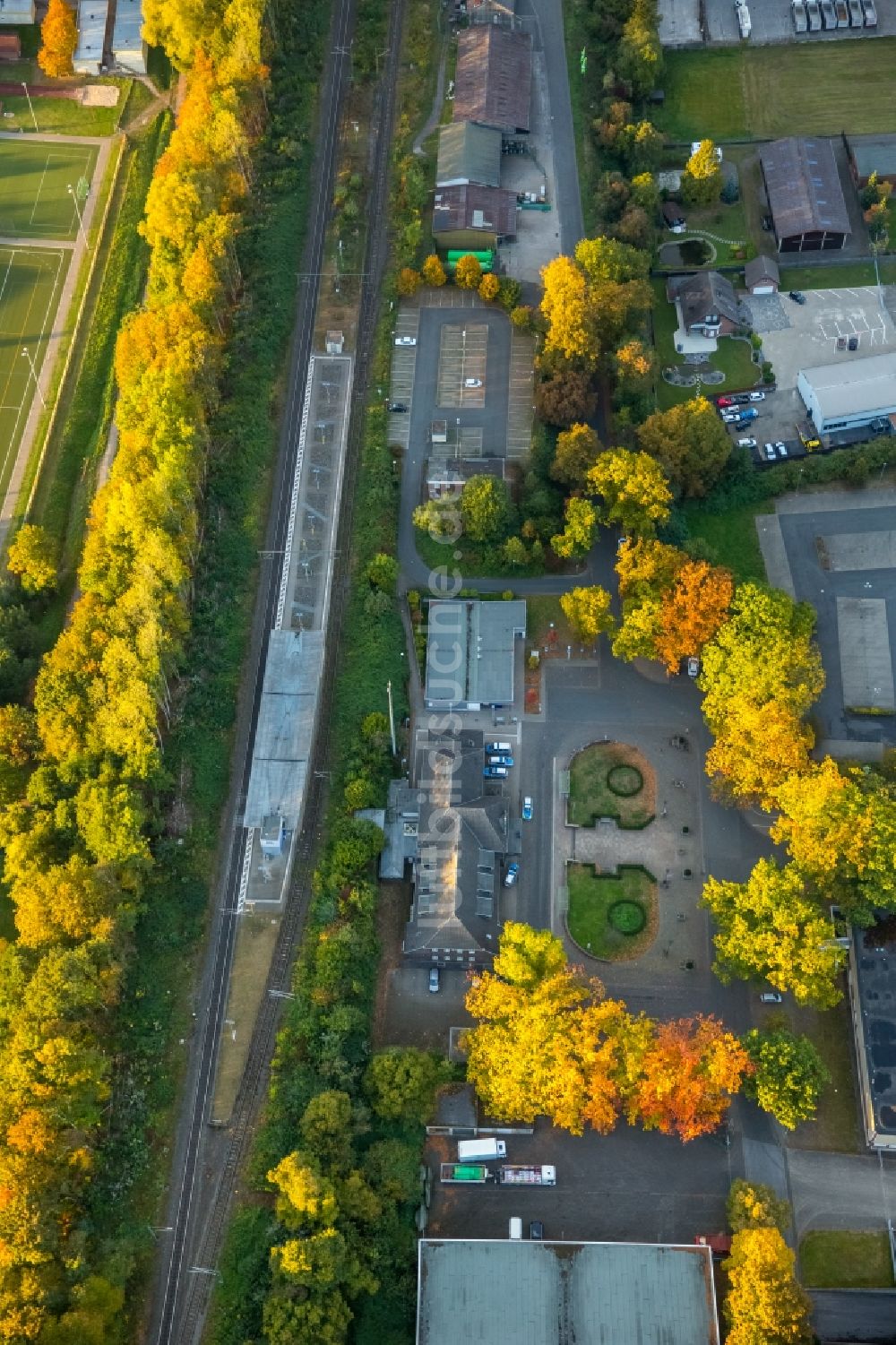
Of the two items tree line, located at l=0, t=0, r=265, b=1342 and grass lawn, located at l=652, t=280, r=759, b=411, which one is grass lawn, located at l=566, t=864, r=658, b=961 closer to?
tree line, located at l=0, t=0, r=265, b=1342

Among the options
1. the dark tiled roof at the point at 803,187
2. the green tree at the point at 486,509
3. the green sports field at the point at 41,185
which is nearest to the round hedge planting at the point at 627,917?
the green tree at the point at 486,509

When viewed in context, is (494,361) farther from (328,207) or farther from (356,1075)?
(356,1075)

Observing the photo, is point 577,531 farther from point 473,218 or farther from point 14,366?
point 14,366

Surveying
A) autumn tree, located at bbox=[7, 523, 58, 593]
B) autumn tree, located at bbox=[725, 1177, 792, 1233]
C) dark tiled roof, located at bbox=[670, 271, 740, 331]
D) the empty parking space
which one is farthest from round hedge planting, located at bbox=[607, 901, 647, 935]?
dark tiled roof, located at bbox=[670, 271, 740, 331]

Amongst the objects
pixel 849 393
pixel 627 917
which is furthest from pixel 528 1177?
pixel 849 393

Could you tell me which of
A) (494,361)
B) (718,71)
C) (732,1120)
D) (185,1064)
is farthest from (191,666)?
(718,71)

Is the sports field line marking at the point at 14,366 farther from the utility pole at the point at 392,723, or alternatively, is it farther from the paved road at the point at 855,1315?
the paved road at the point at 855,1315
